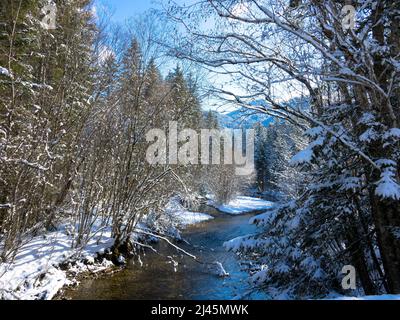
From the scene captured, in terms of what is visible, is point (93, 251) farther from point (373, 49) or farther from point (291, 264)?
point (373, 49)

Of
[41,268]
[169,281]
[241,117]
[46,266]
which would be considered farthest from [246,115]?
[41,268]

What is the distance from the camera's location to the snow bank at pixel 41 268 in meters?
6.48

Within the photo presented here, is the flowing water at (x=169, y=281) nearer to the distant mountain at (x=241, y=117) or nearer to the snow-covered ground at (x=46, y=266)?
the snow-covered ground at (x=46, y=266)

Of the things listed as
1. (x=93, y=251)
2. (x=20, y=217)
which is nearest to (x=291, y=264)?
(x=20, y=217)

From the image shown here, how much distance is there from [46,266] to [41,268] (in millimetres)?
470

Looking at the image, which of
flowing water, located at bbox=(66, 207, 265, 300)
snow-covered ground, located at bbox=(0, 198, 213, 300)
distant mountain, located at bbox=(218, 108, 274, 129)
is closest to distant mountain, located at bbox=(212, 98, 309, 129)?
distant mountain, located at bbox=(218, 108, 274, 129)

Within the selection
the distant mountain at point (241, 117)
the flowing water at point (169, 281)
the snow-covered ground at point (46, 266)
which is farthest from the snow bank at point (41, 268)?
the distant mountain at point (241, 117)

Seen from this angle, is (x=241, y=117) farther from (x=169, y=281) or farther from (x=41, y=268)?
(x=41, y=268)

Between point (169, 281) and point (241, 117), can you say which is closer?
point (241, 117)

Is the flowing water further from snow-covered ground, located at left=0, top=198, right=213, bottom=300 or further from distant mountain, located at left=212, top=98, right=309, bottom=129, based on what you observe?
distant mountain, located at left=212, top=98, right=309, bottom=129

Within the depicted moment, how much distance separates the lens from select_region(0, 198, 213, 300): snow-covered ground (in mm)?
6562

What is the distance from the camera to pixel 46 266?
287 inches
